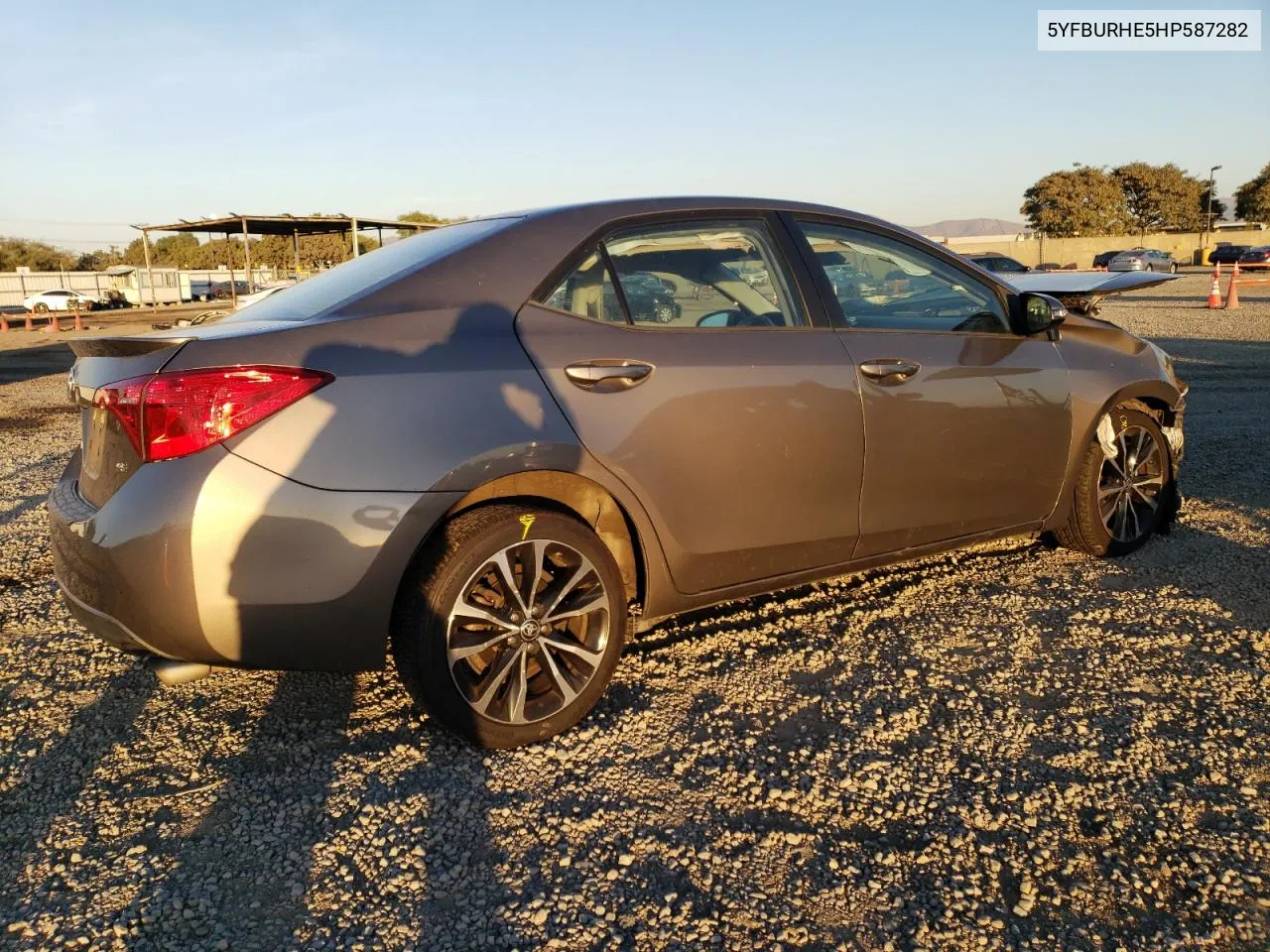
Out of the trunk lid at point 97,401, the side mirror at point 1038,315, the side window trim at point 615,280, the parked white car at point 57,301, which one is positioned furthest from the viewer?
the parked white car at point 57,301

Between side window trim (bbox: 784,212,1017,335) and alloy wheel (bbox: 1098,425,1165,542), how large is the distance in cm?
96

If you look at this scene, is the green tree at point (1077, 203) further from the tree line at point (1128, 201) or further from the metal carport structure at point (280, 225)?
the metal carport structure at point (280, 225)

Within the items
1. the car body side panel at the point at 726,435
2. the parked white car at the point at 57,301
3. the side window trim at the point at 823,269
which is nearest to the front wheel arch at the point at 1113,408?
the side window trim at the point at 823,269

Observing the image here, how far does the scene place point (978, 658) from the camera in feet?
12.0

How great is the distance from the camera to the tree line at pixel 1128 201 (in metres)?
76.1

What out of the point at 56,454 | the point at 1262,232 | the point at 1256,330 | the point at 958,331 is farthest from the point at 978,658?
the point at 1262,232

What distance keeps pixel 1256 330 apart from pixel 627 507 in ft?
55.0

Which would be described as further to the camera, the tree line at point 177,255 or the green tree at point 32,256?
the green tree at point 32,256

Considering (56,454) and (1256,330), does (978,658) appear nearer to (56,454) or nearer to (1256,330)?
(56,454)

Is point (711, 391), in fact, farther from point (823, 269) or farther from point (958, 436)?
point (958, 436)

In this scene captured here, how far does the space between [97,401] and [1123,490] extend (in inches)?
171

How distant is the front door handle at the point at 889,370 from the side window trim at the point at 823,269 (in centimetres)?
15

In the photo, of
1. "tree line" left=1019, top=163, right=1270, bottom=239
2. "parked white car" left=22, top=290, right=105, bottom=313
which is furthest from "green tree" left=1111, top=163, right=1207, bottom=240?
"parked white car" left=22, top=290, right=105, bottom=313

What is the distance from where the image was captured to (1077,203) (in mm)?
75750
